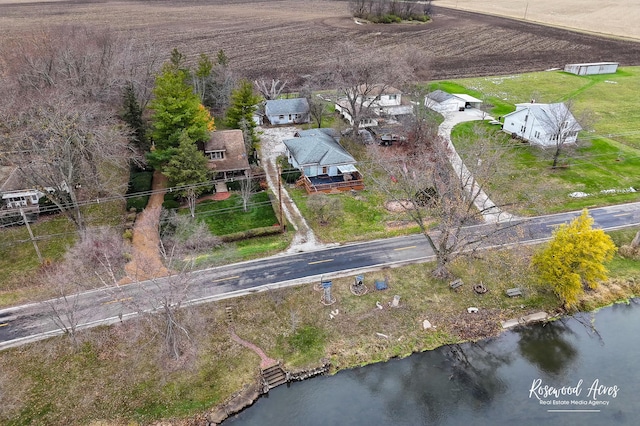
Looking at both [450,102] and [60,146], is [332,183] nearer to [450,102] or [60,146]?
[60,146]

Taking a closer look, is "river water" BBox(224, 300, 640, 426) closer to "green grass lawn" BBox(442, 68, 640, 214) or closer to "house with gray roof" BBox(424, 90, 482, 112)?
"green grass lawn" BBox(442, 68, 640, 214)

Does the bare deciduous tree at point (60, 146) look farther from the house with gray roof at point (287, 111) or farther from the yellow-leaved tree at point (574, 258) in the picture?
the yellow-leaved tree at point (574, 258)

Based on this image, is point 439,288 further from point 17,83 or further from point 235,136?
point 17,83

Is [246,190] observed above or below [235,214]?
above

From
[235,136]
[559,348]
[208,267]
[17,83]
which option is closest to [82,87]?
[17,83]

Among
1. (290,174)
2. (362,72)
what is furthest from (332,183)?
(362,72)
